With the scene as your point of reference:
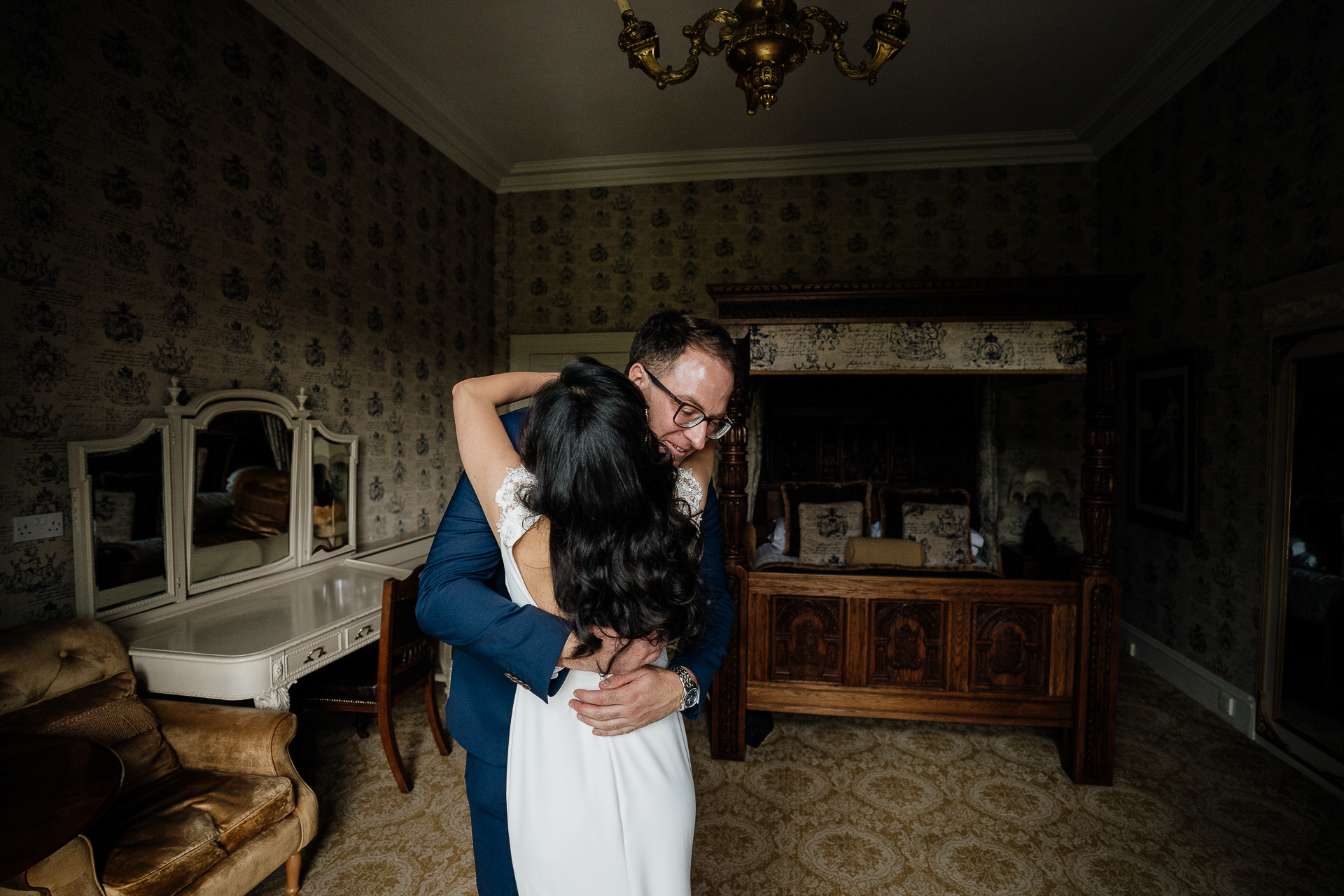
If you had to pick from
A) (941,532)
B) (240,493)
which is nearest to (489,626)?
(240,493)

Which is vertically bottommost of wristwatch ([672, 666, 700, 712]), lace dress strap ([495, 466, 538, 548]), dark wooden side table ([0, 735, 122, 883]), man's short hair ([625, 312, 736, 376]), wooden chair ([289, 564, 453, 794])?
wooden chair ([289, 564, 453, 794])

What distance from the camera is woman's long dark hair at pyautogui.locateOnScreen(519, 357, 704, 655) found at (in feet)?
2.55

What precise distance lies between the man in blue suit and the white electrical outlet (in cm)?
203

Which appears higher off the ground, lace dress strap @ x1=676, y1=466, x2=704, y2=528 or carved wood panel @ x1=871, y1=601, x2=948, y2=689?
lace dress strap @ x1=676, y1=466, x2=704, y2=528

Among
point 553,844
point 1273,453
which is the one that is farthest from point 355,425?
point 1273,453

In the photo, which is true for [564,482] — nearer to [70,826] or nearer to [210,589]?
[70,826]

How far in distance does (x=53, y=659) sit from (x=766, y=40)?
9.29 feet

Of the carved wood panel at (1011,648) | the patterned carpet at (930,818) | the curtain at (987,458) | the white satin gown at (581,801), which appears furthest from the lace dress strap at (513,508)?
the curtain at (987,458)

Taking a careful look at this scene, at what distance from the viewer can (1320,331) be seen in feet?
8.46

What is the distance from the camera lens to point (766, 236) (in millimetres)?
4793

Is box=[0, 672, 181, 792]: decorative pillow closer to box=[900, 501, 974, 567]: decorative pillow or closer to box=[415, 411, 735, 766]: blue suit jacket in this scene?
box=[415, 411, 735, 766]: blue suit jacket

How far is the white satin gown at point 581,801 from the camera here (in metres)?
0.87

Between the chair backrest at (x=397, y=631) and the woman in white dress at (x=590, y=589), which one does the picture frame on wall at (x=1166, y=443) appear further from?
the chair backrest at (x=397, y=631)

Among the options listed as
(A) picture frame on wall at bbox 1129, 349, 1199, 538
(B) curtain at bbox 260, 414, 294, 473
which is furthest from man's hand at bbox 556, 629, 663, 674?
(A) picture frame on wall at bbox 1129, 349, 1199, 538
